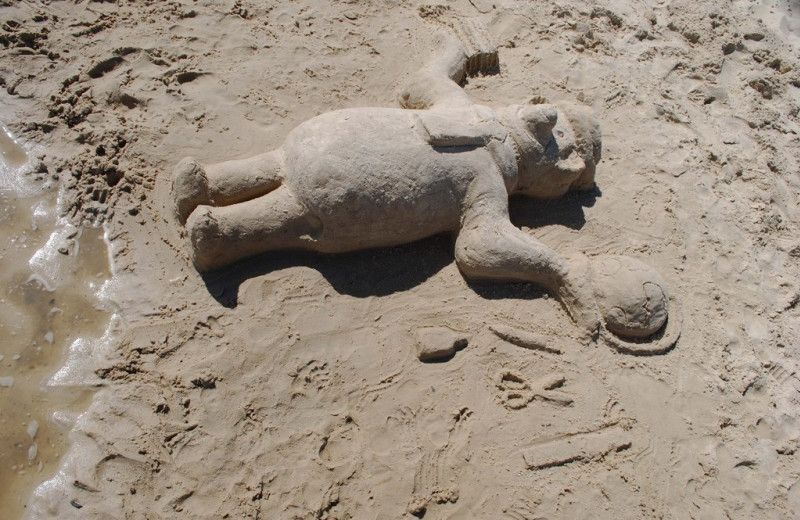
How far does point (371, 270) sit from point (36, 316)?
2.19 m

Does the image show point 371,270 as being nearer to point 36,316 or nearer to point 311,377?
point 311,377

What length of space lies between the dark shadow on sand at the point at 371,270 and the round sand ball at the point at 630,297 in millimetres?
424

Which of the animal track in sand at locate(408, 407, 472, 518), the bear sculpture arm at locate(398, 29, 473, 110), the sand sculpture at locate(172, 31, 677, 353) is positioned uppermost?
the bear sculpture arm at locate(398, 29, 473, 110)

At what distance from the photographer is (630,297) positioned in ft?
12.1

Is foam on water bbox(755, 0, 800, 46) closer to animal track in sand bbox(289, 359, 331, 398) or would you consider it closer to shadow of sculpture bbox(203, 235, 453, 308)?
shadow of sculpture bbox(203, 235, 453, 308)

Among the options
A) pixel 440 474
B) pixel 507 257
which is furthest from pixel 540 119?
pixel 440 474

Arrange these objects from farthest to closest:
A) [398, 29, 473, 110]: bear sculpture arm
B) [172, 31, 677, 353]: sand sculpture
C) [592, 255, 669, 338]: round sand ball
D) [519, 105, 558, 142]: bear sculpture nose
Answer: [398, 29, 473, 110]: bear sculpture arm, [519, 105, 558, 142]: bear sculpture nose, [592, 255, 669, 338]: round sand ball, [172, 31, 677, 353]: sand sculpture

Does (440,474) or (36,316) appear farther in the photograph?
(36,316)

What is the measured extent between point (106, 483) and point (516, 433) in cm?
235

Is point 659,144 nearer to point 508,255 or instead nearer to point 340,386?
point 508,255

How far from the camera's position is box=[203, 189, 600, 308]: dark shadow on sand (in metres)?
3.77

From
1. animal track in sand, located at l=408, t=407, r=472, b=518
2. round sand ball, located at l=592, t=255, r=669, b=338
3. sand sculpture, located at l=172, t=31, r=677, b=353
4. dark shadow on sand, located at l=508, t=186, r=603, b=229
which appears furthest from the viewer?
dark shadow on sand, located at l=508, t=186, r=603, b=229

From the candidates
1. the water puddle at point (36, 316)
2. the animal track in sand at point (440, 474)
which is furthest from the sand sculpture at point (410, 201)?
the animal track in sand at point (440, 474)

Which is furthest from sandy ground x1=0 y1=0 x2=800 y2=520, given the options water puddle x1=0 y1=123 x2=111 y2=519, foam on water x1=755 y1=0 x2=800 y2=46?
foam on water x1=755 y1=0 x2=800 y2=46
